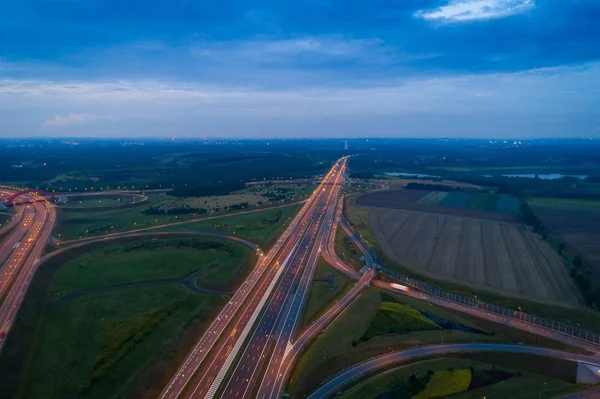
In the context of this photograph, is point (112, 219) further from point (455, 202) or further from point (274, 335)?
point (455, 202)

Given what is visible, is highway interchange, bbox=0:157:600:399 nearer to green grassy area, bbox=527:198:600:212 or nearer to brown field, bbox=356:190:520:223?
brown field, bbox=356:190:520:223

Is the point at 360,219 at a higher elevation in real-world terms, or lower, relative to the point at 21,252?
higher

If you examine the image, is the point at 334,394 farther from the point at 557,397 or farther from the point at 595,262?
the point at 595,262

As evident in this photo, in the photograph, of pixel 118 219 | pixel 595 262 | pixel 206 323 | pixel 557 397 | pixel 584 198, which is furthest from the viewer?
pixel 584 198

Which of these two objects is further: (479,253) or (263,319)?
(479,253)

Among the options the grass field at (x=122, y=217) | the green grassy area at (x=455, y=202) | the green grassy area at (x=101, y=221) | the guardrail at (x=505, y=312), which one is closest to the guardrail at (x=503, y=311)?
the guardrail at (x=505, y=312)

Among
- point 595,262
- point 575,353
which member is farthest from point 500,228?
point 575,353

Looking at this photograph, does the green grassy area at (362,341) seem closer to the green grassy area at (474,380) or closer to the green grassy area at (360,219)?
the green grassy area at (474,380)

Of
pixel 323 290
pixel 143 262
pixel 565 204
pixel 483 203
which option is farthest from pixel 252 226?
pixel 565 204
